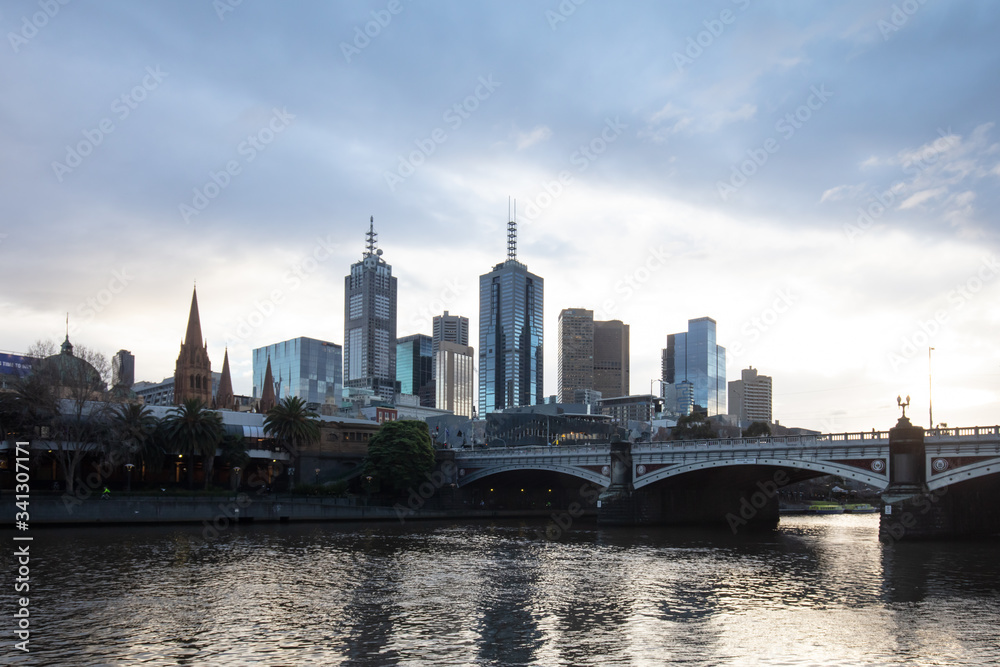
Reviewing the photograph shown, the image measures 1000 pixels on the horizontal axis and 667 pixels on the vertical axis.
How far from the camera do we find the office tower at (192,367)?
17075cm

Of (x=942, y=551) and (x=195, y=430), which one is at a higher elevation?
(x=195, y=430)

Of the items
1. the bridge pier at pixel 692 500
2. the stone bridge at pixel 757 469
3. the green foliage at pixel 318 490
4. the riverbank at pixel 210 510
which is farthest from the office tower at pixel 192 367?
the bridge pier at pixel 692 500

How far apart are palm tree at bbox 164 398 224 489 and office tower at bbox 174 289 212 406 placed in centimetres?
7325

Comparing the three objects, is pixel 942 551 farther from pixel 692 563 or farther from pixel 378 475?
pixel 378 475

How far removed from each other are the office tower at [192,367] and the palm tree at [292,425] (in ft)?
206

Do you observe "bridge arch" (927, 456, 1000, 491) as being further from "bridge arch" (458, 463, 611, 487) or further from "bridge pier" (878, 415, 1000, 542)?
"bridge arch" (458, 463, 611, 487)

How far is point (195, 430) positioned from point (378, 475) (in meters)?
22.9

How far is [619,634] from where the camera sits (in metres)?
32.6

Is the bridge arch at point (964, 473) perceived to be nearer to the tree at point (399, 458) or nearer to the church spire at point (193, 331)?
the tree at point (399, 458)

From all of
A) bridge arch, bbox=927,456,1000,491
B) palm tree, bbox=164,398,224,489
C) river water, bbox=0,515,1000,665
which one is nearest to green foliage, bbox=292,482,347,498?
palm tree, bbox=164,398,224,489

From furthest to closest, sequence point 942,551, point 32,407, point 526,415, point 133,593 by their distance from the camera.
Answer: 1. point 526,415
2. point 32,407
3. point 942,551
4. point 133,593

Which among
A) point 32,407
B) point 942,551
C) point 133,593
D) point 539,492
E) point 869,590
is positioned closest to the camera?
point 133,593

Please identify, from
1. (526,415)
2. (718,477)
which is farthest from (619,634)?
(526,415)

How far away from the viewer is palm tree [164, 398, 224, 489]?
9744 cm
